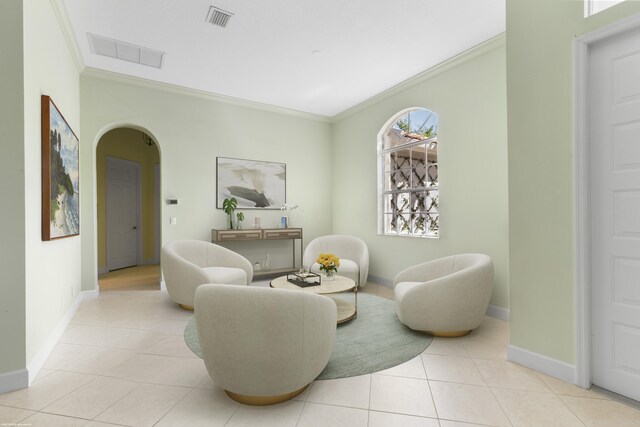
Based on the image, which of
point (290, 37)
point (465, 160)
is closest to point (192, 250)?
point (290, 37)

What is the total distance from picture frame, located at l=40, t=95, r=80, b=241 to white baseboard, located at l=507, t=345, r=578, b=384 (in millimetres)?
3864

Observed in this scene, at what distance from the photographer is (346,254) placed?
5492 millimetres

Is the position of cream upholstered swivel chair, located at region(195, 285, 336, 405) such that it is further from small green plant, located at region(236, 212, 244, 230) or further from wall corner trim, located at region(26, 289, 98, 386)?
small green plant, located at region(236, 212, 244, 230)

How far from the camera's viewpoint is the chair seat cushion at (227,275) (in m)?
3.89

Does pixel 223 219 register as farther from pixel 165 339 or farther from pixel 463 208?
pixel 463 208

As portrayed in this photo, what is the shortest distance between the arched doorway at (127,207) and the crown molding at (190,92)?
1.83 metres

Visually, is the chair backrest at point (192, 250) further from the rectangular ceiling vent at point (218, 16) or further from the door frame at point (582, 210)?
the door frame at point (582, 210)

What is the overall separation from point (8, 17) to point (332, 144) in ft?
16.6

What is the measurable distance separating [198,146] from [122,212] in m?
3.14

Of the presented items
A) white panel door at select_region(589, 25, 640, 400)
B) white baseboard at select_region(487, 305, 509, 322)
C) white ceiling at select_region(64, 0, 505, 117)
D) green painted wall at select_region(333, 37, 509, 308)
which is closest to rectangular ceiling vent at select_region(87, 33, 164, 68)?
white ceiling at select_region(64, 0, 505, 117)

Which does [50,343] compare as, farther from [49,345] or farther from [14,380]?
[14,380]

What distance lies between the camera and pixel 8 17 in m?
2.21

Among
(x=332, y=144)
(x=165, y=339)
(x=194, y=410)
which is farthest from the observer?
(x=332, y=144)

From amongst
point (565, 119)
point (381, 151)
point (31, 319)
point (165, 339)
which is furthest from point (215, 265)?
point (565, 119)
